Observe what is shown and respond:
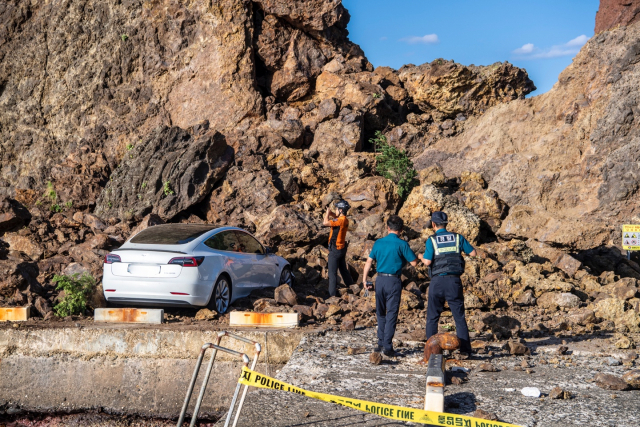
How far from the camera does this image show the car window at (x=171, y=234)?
31.0 feet

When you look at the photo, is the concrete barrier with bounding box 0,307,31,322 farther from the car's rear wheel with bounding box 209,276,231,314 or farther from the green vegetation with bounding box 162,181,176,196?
the green vegetation with bounding box 162,181,176,196

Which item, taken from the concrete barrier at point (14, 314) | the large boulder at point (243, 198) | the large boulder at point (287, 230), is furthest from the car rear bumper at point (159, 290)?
the large boulder at point (243, 198)

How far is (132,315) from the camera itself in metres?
8.83

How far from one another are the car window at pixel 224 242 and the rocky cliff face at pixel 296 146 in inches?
51.6

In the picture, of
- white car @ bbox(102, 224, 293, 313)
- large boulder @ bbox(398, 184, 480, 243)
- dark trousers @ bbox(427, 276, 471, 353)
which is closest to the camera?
dark trousers @ bbox(427, 276, 471, 353)

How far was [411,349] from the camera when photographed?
7418 millimetres

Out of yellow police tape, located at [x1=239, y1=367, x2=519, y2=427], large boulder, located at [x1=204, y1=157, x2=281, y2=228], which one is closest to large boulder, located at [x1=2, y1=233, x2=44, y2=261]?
large boulder, located at [x1=204, y1=157, x2=281, y2=228]

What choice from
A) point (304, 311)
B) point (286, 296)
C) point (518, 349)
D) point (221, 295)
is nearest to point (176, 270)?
point (221, 295)

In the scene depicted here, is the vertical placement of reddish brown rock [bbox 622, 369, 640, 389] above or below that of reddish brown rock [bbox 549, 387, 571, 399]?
above

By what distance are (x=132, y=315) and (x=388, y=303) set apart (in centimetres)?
421

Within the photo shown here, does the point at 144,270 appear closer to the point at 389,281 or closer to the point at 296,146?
the point at 389,281

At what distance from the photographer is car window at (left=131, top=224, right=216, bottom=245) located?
372 inches

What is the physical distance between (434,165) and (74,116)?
1323 centimetres

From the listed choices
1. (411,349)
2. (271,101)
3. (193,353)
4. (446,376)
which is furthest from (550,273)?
(271,101)
